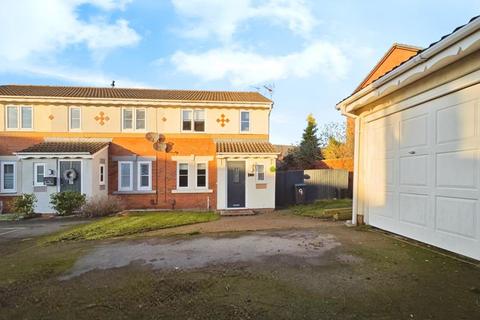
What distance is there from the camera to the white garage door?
511cm

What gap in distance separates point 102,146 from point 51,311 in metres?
13.0

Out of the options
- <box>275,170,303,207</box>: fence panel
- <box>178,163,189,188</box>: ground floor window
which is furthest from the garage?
<box>178,163,189,188</box>: ground floor window

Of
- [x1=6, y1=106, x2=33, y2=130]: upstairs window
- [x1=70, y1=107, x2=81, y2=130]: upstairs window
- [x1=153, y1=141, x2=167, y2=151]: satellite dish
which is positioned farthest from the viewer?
[x1=153, y1=141, x2=167, y2=151]: satellite dish

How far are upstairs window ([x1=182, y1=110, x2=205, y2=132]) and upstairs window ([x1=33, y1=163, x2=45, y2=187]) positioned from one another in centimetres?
686

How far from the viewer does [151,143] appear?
16516 mm

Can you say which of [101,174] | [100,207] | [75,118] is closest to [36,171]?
[101,174]

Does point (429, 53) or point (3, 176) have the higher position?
point (429, 53)

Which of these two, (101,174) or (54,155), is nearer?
(54,155)

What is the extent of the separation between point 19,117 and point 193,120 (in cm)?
867

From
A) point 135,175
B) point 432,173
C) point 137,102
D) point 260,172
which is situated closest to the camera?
point 432,173

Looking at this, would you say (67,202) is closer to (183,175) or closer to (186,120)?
(183,175)

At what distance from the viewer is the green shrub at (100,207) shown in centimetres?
1352

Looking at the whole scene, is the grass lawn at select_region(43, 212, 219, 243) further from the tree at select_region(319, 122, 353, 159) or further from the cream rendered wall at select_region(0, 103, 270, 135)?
the tree at select_region(319, 122, 353, 159)

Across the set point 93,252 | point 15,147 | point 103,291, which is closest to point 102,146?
point 15,147
